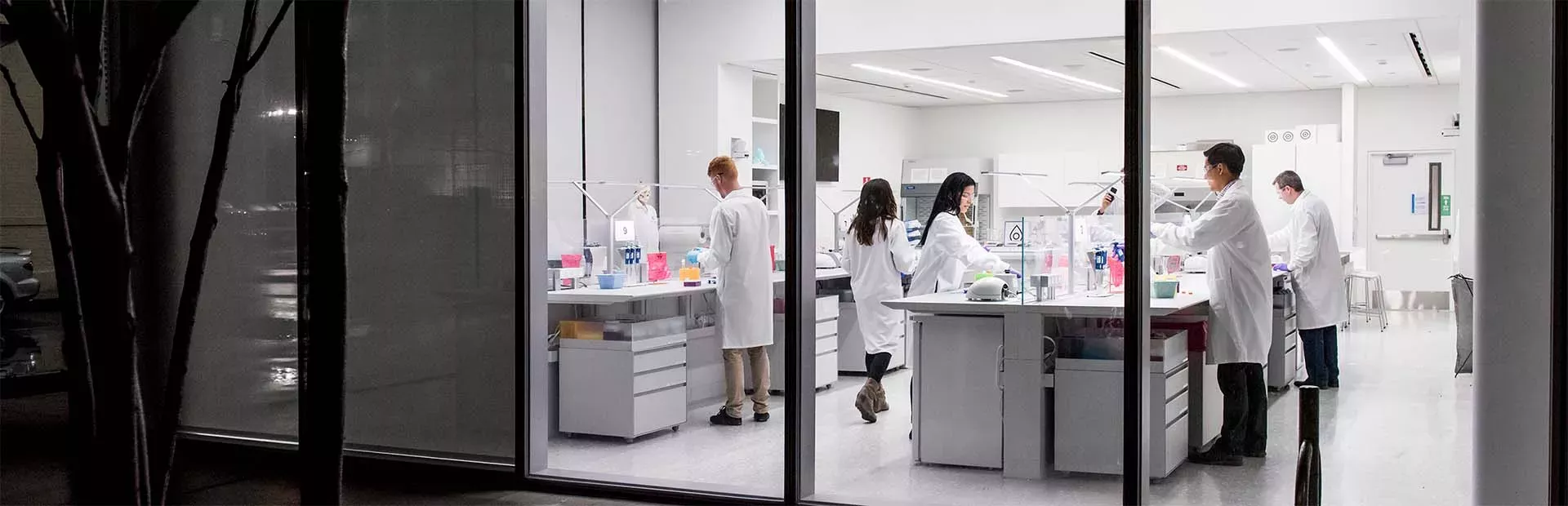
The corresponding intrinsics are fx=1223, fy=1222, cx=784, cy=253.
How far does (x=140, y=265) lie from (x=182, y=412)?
618 mm

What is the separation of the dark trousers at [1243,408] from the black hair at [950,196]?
1.42 m

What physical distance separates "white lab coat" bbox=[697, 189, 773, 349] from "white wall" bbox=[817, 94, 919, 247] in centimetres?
362

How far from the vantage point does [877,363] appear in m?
6.01

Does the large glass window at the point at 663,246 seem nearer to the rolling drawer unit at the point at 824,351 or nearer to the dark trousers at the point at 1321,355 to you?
the rolling drawer unit at the point at 824,351

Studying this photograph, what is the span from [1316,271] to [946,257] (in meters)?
2.43

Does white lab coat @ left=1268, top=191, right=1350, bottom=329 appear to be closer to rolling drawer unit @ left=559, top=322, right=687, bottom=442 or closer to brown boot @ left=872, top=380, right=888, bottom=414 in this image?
brown boot @ left=872, top=380, right=888, bottom=414

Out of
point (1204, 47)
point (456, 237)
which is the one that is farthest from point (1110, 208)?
point (1204, 47)

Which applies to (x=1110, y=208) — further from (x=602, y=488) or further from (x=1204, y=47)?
(x=1204, y=47)

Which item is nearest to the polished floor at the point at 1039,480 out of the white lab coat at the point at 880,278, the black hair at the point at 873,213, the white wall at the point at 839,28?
the white lab coat at the point at 880,278

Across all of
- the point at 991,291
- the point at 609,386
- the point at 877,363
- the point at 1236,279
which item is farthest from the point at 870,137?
the point at 991,291

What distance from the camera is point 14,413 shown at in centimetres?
455

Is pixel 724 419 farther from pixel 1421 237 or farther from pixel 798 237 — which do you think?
pixel 1421 237

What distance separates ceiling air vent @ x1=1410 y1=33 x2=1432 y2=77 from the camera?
327 inches

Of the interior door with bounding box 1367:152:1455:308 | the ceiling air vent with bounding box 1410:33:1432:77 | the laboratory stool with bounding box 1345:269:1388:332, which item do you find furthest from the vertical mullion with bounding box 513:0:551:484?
the interior door with bounding box 1367:152:1455:308
